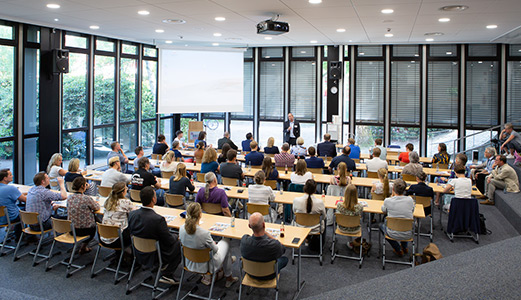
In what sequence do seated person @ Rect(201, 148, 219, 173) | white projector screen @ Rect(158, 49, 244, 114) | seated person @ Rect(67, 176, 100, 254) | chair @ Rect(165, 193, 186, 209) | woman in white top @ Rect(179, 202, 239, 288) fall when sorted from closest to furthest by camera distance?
woman in white top @ Rect(179, 202, 239, 288), seated person @ Rect(67, 176, 100, 254), chair @ Rect(165, 193, 186, 209), seated person @ Rect(201, 148, 219, 173), white projector screen @ Rect(158, 49, 244, 114)

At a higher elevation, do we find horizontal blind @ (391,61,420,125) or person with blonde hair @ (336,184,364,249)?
horizontal blind @ (391,61,420,125)

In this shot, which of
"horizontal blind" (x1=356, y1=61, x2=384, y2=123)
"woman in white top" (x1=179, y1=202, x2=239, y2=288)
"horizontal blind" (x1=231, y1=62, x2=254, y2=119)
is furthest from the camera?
"horizontal blind" (x1=231, y1=62, x2=254, y2=119)

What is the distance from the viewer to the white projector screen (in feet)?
44.7

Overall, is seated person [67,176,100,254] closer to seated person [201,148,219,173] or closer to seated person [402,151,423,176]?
seated person [201,148,219,173]

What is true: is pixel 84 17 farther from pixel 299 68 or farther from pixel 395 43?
pixel 395 43

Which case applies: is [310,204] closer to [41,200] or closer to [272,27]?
[272,27]

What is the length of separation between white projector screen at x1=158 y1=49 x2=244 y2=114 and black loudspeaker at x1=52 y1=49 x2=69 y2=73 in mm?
3366

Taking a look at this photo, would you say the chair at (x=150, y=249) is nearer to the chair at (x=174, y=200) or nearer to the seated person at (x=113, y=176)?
the chair at (x=174, y=200)

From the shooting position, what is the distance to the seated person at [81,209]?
591 centimetres

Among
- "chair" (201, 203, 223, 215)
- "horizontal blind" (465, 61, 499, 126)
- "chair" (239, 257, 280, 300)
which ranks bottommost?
"chair" (239, 257, 280, 300)

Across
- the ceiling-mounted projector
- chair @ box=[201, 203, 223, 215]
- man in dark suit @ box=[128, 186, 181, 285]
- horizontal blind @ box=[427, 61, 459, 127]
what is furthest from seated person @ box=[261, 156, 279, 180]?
horizontal blind @ box=[427, 61, 459, 127]

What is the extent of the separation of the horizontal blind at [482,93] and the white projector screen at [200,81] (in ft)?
24.8

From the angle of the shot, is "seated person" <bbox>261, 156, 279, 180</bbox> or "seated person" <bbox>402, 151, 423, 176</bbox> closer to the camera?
"seated person" <bbox>261, 156, 279, 180</bbox>

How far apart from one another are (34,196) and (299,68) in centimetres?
1069
